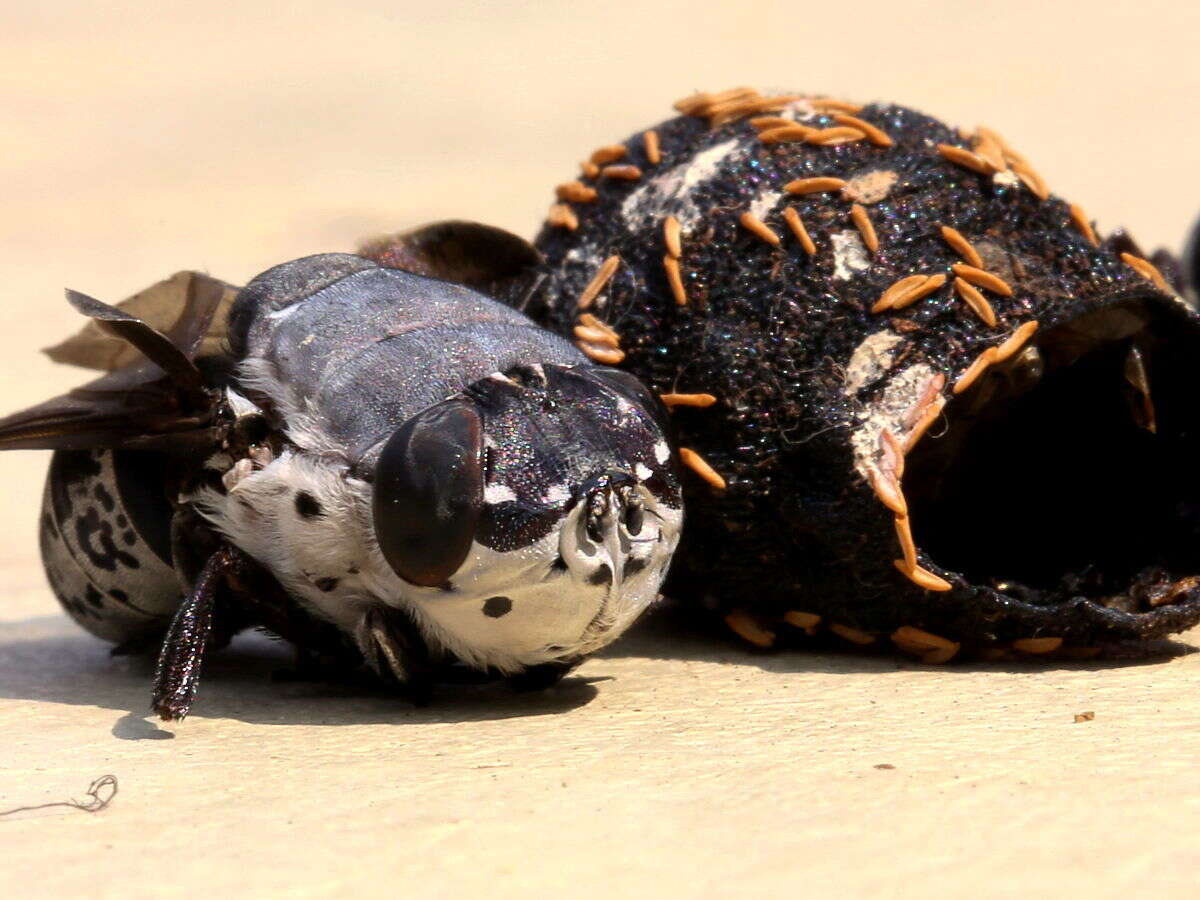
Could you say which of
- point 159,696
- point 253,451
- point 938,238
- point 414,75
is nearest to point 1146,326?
point 938,238

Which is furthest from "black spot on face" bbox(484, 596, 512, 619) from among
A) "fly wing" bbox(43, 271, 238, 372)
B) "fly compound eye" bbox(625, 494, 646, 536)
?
"fly wing" bbox(43, 271, 238, 372)

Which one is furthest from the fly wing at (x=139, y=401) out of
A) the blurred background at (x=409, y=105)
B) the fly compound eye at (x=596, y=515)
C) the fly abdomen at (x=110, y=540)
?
the blurred background at (x=409, y=105)

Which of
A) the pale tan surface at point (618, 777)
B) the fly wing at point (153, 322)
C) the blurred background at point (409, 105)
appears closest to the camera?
the pale tan surface at point (618, 777)

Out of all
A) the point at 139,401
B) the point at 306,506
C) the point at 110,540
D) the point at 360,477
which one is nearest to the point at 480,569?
the point at 360,477

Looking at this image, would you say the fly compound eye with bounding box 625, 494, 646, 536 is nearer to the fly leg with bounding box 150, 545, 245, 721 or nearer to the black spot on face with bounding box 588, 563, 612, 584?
the black spot on face with bounding box 588, 563, 612, 584

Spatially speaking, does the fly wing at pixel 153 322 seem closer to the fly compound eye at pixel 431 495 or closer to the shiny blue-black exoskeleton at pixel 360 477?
the shiny blue-black exoskeleton at pixel 360 477
